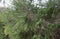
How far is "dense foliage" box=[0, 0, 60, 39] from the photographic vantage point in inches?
86.0

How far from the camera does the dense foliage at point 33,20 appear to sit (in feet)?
7.16

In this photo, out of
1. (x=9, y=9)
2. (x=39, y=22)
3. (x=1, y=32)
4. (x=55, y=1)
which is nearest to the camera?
(x=39, y=22)

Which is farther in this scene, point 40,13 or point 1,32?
point 1,32

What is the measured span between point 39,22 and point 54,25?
201 millimetres

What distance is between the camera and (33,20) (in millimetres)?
2209

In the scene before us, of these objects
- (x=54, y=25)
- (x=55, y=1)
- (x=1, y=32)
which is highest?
(x=55, y=1)

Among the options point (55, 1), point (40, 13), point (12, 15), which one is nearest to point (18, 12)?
point (12, 15)

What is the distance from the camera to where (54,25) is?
217 cm

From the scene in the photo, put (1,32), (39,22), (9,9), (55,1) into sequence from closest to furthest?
(39,22), (55,1), (9,9), (1,32)

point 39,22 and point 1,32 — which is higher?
point 39,22

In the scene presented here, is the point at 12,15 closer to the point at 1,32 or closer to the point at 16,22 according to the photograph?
the point at 16,22

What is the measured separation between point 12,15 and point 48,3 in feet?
1.77

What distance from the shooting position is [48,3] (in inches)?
90.9

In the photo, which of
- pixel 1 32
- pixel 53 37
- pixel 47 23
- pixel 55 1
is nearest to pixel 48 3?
pixel 55 1
